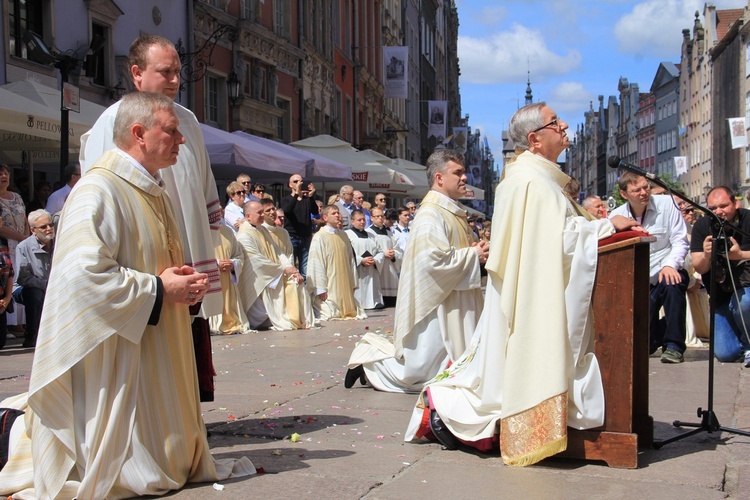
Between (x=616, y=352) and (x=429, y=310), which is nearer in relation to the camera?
(x=616, y=352)

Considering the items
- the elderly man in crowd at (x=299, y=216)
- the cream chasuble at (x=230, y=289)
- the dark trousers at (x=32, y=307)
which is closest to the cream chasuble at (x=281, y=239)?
the cream chasuble at (x=230, y=289)

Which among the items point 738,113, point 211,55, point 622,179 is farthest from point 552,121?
point 738,113

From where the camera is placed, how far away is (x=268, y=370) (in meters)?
8.31

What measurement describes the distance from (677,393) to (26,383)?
478 centimetres

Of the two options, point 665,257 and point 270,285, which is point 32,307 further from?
point 665,257

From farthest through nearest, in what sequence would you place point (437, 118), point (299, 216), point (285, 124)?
point (437, 118) < point (285, 124) < point (299, 216)

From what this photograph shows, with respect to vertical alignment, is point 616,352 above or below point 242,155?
below

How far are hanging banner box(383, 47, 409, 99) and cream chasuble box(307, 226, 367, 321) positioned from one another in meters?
22.6

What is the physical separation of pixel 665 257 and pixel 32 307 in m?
6.26

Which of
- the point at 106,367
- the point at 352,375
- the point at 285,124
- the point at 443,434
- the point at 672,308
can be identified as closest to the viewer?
the point at 106,367

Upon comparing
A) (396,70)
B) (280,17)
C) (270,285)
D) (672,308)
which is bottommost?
(672,308)

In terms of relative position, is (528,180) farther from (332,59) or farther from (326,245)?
(332,59)

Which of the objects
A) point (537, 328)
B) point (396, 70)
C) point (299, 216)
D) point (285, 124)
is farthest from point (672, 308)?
point (396, 70)

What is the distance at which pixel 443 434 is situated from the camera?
505 cm
